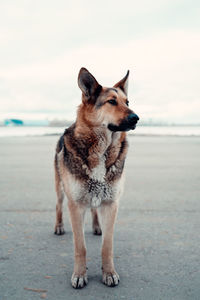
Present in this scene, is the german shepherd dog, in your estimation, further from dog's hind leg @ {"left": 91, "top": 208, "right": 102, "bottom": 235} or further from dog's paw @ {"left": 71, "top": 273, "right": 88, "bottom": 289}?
dog's hind leg @ {"left": 91, "top": 208, "right": 102, "bottom": 235}

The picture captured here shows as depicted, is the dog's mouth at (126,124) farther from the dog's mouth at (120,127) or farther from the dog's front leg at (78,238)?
the dog's front leg at (78,238)

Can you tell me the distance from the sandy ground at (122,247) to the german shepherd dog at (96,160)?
0.24 metres

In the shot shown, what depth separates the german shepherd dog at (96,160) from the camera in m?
3.14

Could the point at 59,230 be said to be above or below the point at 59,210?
below

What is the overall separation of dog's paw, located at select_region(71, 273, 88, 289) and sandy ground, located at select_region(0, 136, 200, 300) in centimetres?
5

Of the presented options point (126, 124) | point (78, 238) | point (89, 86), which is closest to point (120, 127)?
point (126, 124)

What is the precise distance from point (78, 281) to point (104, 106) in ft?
6.01

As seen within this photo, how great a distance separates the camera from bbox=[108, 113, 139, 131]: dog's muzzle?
10.5 ft

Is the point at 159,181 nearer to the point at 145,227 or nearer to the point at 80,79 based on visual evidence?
the point at 145,227

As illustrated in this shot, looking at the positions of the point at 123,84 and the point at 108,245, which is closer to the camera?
the point at 108,245

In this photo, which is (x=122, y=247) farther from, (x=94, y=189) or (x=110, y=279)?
(x=94, y=189)

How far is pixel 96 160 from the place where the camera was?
3.23 metres

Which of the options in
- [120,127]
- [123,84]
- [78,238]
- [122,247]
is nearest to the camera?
[78,238]

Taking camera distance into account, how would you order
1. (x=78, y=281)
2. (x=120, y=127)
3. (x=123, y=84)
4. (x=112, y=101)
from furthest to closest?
(x=123, y=84) < (x=112, y=101) < (x=120, y=127) < (x=78, y=281)
